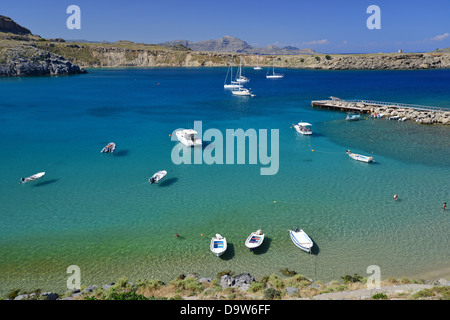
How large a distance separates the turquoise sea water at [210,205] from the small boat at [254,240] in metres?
0.66

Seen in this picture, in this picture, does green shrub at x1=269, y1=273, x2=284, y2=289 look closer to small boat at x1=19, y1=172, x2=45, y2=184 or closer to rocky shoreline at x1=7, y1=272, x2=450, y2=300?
rocky shoreline at x1=7, y1=272, x2=450, y2=300

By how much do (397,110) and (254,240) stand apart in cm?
6233

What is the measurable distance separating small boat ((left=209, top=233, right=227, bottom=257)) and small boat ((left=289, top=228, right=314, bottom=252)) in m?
5.85

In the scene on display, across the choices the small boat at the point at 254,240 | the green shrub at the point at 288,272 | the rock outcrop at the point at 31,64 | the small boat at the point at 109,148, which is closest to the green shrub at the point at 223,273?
the small boat at the point at 254,240

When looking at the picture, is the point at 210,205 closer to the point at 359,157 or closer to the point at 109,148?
the point at 109,148

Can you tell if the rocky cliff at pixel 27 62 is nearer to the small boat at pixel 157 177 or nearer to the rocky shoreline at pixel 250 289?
the small boat at pixel 157 177

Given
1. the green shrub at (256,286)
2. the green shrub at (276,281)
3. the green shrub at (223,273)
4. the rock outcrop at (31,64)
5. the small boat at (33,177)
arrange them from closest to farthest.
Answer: the green shrub at (256,286) < the green shrub at (276,281) < the green shrub at (223,273) < the small boat at (33,177) < the rock outcrop at (31,64)

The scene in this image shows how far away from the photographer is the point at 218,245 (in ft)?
81.7

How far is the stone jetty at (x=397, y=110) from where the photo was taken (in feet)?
210

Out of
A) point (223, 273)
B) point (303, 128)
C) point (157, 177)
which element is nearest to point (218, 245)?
point (223, 273)

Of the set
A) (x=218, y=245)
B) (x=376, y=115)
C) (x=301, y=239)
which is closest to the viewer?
(x=218, y=245)

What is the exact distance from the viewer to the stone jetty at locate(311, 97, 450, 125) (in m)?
64.1

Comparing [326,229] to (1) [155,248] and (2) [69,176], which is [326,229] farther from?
(2) [69,176]

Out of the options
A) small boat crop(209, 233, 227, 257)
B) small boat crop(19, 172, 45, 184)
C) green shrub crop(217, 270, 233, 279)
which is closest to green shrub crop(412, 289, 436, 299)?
green shrub crop(217, 270, 233, 279)
